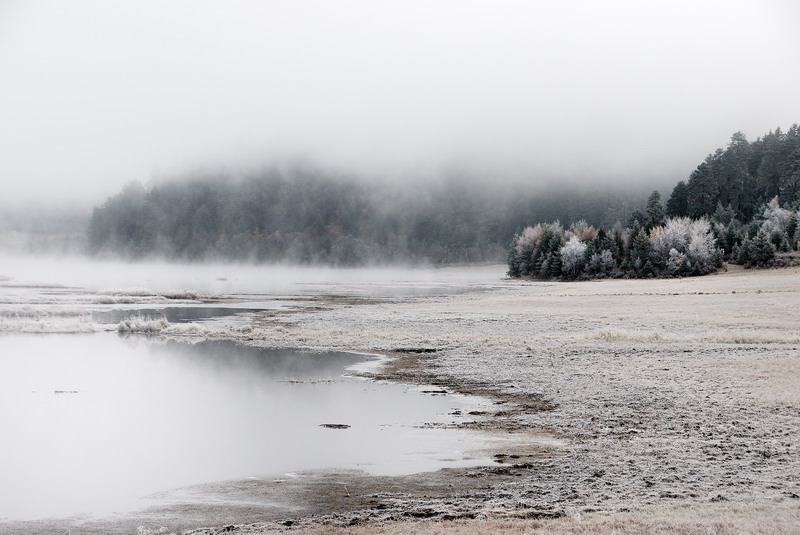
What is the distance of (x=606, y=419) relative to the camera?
21.2 metres

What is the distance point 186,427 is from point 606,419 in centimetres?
1253

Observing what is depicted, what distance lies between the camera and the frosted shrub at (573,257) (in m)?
132

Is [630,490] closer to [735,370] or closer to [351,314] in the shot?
[735,370]

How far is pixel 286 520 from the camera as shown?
13133mm

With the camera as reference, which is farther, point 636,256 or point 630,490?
point 636,256

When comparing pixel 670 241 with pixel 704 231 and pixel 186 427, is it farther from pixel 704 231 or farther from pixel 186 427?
pixel 186 427

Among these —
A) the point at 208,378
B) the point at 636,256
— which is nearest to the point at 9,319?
the point at 208,378

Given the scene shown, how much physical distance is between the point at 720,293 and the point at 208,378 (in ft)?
172

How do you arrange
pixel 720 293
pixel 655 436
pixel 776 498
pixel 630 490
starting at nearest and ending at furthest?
pixel 776 498 < pixel 630 490 < pixel 655 436 < pixel 720 293

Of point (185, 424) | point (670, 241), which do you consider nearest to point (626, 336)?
point (185, 424)

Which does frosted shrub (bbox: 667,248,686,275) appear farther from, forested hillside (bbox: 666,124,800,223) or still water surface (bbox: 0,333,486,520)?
still water surface (bbox: 0,333,486,520)

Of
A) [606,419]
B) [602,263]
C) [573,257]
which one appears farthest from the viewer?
[573,257]

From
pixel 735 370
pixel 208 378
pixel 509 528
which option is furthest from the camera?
pixel 208 378

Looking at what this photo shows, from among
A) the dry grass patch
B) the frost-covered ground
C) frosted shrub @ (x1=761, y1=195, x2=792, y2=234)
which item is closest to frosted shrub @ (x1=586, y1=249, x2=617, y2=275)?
frosted shrub @ (x1=761, y1=195, x2=792, y2=234)
